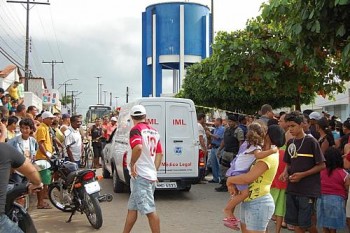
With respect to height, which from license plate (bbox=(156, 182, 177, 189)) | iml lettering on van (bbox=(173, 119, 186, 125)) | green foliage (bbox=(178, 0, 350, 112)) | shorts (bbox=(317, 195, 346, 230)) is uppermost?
green foliage (bbox=(178, 0, 350, 112))

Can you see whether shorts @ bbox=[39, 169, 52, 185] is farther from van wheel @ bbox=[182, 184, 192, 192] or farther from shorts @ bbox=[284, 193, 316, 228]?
shorts @ bbox=[284, 193, 316, 228]

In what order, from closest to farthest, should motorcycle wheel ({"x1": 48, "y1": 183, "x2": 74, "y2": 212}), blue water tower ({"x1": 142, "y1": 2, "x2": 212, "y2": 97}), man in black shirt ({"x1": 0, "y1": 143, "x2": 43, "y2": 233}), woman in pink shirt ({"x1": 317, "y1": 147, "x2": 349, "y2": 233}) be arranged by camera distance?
1. man in black shirt ({"x1": 0, "y1": 143, "x2": 43, "y2": 233})
2. woman in pink shirt ({"x1": 317, "y1": 147, "x2": 349, "y2": 233})
3. motorcycle wheel ({"x1": 48, "y1": 183, "x2": 74, "y2": 212})
4. blue water tower ({"x1": 142, "y1": 2, "x2": 212, "y2": 97})

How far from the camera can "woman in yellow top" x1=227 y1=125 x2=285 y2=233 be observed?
14.3 ft

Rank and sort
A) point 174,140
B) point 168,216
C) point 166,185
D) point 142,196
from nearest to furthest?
point 142,196 → point 168,216 → point 166,185 → point 174,140

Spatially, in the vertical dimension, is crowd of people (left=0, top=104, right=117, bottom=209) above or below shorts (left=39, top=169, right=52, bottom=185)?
above

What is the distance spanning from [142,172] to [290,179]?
1916 mm

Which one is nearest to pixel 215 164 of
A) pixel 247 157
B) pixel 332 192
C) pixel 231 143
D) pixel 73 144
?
pixel 231 143

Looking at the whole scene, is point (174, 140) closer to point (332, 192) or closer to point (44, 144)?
point (44, 144)

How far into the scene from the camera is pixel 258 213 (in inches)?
174

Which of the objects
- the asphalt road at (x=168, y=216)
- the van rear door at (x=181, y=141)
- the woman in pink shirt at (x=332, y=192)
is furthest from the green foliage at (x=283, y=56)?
the asphalt road at (x=168, y=216)

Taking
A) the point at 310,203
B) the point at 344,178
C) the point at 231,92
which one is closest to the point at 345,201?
the point at 344,178

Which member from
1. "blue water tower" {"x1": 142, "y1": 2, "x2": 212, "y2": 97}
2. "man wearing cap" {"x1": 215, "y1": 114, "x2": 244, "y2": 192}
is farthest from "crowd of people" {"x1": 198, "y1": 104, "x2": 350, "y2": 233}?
"blue water tower" {"x1": 142, "y1": 2, "x2": 212, "y2": 97}

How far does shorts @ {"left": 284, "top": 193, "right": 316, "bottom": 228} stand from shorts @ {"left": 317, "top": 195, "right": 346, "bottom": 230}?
621 mm

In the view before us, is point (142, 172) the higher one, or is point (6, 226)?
point (142, 172)
